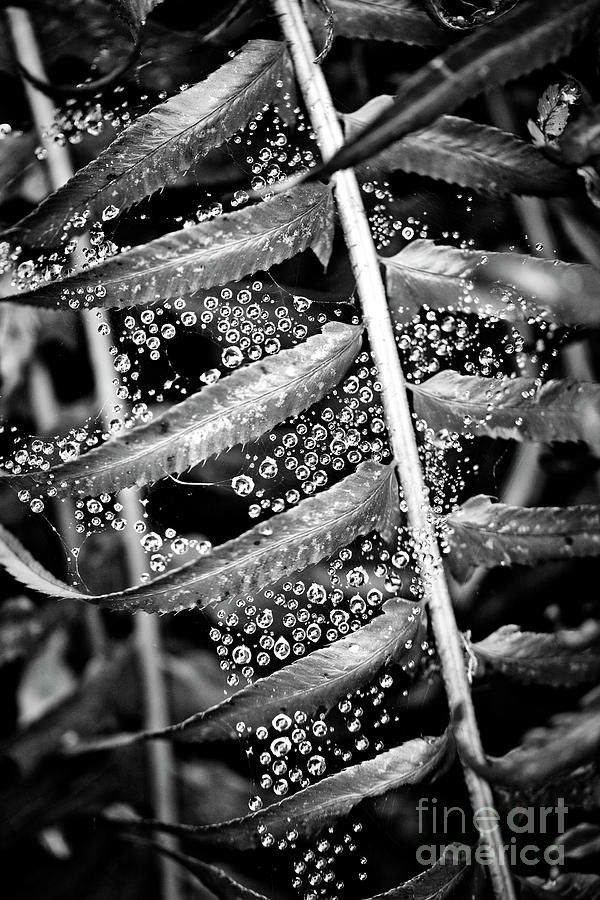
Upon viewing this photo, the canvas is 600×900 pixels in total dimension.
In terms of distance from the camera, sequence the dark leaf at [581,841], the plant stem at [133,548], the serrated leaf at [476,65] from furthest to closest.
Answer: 1. the plant stem at [133,548]
2. the dark leaf at [581,841]
3. the serrated leaf at [476,65]

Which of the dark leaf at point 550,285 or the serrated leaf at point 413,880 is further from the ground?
the dark leaf at point 550,285

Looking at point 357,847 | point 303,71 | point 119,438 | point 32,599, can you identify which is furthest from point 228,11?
point 357,847

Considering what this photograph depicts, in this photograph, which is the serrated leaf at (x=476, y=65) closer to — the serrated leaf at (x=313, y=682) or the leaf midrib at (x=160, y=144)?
the leaf midrib at (x=160, y=144)

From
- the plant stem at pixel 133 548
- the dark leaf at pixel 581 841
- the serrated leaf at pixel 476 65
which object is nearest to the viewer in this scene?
the serrated leaf at pixel 476 65

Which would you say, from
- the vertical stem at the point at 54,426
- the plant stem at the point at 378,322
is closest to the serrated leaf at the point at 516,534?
the plant stem at the point at 378,322

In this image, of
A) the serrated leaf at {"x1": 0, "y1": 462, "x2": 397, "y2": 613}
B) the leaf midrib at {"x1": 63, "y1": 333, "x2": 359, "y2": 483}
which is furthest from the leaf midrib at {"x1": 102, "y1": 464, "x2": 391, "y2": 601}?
the leaf midrib at {"x1": 63, "y1": 333, "x2": 359, "y2": 483}

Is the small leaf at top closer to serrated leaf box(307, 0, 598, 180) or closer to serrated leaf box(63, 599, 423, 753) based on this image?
serrated leaf box(307, 0, 598, 180)

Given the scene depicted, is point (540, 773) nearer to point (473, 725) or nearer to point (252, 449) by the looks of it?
point (473, 725)
